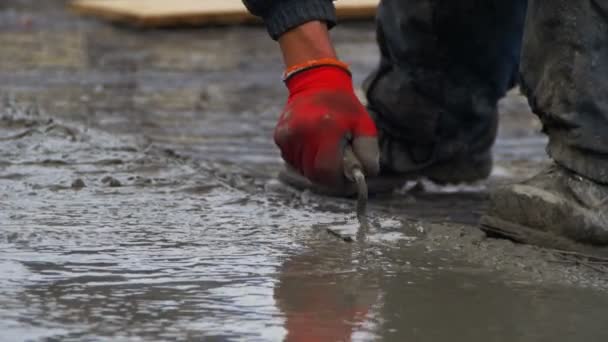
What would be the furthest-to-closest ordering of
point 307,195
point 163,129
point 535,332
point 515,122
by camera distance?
point 515,122 → point 163,129 → point 307,195 → point 535,332

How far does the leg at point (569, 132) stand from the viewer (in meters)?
2.21

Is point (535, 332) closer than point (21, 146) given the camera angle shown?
Yes

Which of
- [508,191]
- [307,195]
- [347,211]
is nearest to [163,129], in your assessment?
[307,195]

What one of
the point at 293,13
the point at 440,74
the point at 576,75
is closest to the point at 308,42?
the point at 293,13

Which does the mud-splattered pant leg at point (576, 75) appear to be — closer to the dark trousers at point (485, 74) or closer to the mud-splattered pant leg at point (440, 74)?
the dark trousers at point (485, 74)

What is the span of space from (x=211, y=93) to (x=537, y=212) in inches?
95.6

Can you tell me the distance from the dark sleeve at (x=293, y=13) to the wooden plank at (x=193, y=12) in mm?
3684

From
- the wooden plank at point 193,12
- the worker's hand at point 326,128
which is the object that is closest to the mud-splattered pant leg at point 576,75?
the worker's hand at point 326,128

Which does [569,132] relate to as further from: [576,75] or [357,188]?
[357,188]

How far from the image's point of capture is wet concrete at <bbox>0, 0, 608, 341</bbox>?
180 centimetres

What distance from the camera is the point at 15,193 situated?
105 inches

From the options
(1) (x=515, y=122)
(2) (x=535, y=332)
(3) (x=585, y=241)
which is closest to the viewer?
(2) (x=535, y=332)

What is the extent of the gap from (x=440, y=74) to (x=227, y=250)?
2.92 feet

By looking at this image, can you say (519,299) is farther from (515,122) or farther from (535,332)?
(515,122)
